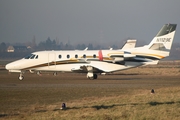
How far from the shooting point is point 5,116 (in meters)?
16.8

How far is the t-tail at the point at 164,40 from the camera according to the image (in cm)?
4128

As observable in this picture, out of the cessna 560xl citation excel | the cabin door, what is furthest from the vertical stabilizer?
the cabin door

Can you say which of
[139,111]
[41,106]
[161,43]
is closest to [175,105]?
[139,111]

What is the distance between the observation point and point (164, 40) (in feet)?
137

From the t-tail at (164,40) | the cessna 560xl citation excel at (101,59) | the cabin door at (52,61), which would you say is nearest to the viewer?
the cessna 560xl citation excel at (101,59)

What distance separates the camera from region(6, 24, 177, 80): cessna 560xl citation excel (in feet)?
135

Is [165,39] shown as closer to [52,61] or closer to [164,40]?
[164,40]

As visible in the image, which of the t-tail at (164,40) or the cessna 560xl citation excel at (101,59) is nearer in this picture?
the cessna 560xl citation excel at (101,59)

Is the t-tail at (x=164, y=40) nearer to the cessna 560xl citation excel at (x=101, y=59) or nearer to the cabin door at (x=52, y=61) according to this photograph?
the cessna 560xl citation excel at (x=101, y=59)

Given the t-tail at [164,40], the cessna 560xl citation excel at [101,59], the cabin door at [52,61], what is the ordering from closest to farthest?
the cessna 560xl citation excel at [101,59] → the t-tail at [164,40] → the cabin door at [52,61]

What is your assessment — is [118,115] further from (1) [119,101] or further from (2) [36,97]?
(2) [36,97]

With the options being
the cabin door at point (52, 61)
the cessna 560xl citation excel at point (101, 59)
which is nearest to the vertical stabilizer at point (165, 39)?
the cessna 560xl citation excel at point (101, 59)

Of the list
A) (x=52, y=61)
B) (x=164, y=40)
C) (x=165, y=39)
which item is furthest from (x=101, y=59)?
(x=165, y=39)

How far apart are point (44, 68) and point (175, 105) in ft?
82.0
